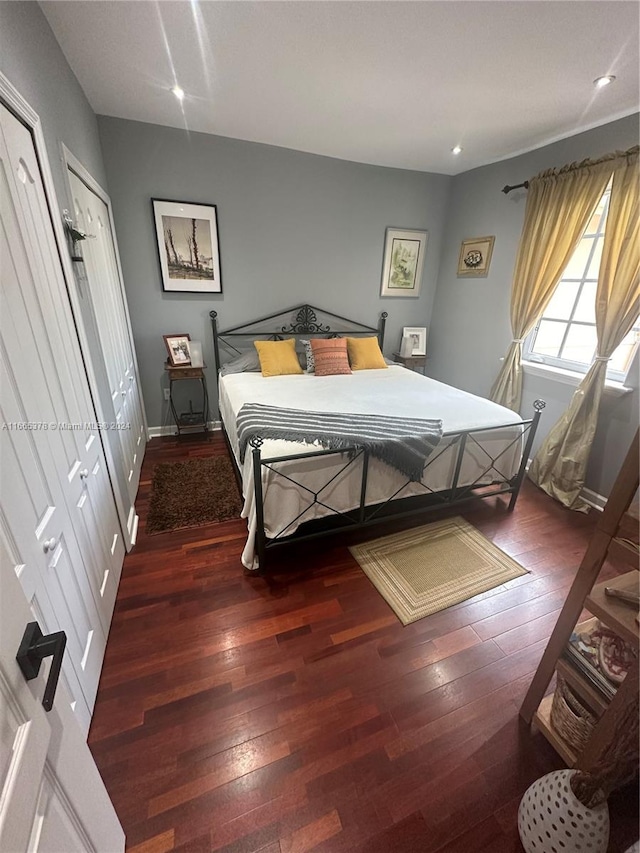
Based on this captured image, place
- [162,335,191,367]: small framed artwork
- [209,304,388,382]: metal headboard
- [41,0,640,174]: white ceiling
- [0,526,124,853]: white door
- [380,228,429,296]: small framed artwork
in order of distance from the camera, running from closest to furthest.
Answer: [0,526,124,853]: white door < [41,0,640,174]: white ceiling < [162,335,191,367]: small framed artwork < [209,304,388,382]: metal headboard < [380,228,429,296]: small framed artwork

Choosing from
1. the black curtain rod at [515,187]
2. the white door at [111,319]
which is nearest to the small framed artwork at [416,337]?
the black curtain rod at [515,187]

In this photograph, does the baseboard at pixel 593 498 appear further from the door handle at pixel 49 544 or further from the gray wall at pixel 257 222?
the door handle at pixel 49 544

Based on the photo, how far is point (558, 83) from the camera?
2025 mm

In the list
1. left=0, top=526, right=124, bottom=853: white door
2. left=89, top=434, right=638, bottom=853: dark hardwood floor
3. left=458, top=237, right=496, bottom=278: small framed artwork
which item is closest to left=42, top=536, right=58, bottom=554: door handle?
left=0, top=526, right=124, bottom=853: white door

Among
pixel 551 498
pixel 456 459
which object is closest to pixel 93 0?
pixel 456 459

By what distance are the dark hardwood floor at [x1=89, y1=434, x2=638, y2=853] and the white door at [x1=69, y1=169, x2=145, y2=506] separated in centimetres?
93

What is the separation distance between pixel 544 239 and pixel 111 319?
346 centimetres

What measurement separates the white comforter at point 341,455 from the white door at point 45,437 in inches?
30.4

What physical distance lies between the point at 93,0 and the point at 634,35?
97.5 inches

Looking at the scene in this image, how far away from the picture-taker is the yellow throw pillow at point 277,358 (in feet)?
10.8

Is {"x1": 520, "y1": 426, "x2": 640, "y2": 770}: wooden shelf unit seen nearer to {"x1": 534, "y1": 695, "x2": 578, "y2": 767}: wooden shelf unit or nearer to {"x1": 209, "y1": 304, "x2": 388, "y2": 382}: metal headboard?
{"x1": 534, "y1": 695, "x2": 578, "y2": 767}: wooden shelf unit

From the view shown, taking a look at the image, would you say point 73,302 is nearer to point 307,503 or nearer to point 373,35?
point 307,503

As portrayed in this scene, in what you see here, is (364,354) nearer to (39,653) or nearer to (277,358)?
(277,358)

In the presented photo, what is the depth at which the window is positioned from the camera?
8.38 ft
